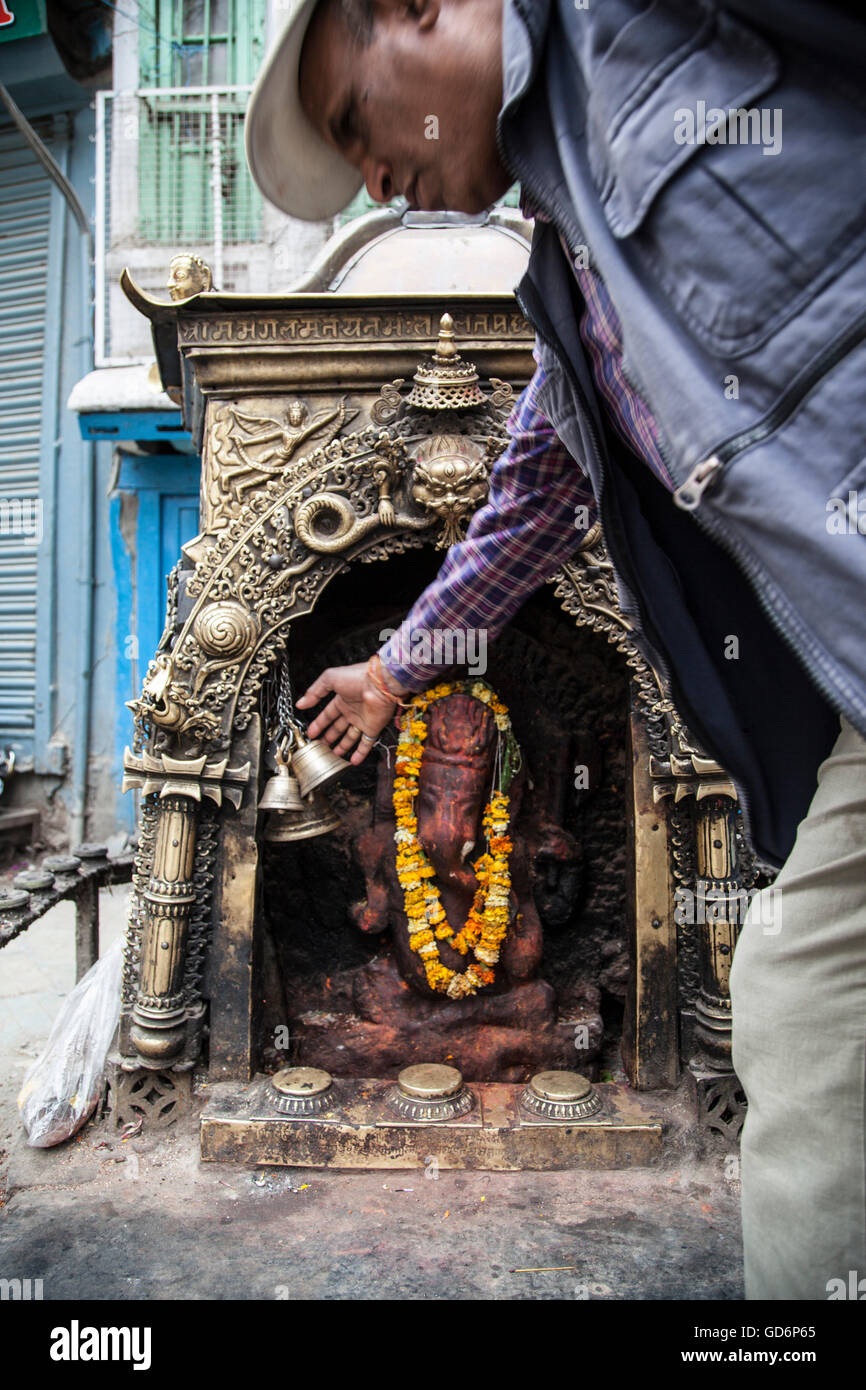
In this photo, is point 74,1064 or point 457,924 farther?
point 457,924

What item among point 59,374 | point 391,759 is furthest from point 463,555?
point 59,374

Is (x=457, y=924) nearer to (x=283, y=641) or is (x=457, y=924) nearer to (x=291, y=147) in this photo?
(x=283, y=641)

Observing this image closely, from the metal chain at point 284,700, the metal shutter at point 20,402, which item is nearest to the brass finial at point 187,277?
the metal chain at point 284,700

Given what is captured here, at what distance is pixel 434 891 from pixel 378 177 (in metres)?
2.45

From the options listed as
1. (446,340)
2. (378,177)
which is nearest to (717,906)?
(446,340)

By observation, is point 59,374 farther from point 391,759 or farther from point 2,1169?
point 2,1169

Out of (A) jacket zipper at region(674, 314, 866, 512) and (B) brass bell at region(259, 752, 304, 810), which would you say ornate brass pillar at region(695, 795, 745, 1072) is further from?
(A) jacket zipper at region(674, 314, 866, 512)

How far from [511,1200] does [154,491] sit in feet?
18.9

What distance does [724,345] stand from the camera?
0.98 meters

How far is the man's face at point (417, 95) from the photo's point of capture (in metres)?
1.19

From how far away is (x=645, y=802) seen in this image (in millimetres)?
3168

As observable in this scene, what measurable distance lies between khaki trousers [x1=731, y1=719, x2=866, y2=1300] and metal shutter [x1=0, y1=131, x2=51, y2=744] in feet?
24.2

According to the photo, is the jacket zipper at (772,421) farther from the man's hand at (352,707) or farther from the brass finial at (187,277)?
the brass finial at (187,277)

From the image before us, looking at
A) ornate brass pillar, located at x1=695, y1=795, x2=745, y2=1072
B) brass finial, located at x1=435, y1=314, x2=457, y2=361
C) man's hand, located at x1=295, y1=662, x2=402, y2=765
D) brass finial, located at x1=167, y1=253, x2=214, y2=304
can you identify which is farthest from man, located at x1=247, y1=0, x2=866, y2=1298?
brass finial, located at x1=167, y1=253, x2=214, y2=304
